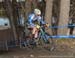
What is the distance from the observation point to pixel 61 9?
588 inches

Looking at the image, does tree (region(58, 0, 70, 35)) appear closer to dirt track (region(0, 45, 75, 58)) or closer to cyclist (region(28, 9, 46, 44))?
dirt track (region(0, 45, 75, 58))

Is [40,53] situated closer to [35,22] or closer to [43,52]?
[43,52]

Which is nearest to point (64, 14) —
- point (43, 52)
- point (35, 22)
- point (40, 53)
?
point (35, 22)

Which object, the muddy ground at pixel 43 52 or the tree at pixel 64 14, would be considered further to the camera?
the tree at pixel 64 14

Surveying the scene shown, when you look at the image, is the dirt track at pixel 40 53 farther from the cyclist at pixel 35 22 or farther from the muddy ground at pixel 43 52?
the cyclist at pixel 35 22

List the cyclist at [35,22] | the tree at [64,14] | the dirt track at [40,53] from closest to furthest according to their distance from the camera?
the dirt track at [40,53] < the cyclist at [35,22] < the tree at [64,14]

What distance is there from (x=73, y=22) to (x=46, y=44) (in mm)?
5458

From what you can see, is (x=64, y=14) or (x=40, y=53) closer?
(x=40, y=53)

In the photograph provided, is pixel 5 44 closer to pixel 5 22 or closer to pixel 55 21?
pixel 5 22

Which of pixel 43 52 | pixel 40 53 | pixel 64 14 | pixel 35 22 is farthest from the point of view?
pixel 64 14

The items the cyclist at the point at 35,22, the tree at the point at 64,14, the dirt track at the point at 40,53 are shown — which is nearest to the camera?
the dirt track at the point at 40,53

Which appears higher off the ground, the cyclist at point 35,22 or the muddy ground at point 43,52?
the cyclist at point 35,22

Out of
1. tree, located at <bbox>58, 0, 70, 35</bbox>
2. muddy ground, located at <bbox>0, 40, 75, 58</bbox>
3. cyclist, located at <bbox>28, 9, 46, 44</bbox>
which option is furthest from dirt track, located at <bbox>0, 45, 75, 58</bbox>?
tree, located at <bbox>58, 0, 70, 35</bbox>

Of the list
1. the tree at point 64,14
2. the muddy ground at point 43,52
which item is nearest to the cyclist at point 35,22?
the muddy ground at point 43,52
